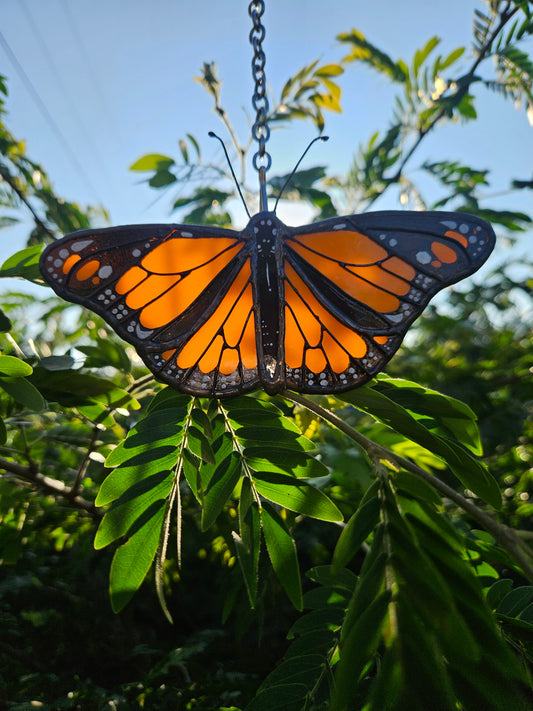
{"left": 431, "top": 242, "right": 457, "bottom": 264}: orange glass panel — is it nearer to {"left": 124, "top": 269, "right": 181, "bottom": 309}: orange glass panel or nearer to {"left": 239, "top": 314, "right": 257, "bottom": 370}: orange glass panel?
{"left": 239, "top": 314, "right": 257, "bottom": 370}: orange glass panel

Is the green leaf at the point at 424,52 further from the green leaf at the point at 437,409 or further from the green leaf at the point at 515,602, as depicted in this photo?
the green leaf at the point at 515,602

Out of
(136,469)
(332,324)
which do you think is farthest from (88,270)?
(332,324)

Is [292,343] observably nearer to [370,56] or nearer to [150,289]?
[150,289]

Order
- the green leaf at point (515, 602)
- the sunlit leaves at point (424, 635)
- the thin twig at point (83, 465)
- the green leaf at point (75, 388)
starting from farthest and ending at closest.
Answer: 1. the thin twig at point (83, 465)
2. the green leaf at point (75, 388)
3. the green leaf at point (515, 602)
4. the sunlit leaves at point (424, 635)

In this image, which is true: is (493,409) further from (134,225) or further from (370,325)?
(134,225)

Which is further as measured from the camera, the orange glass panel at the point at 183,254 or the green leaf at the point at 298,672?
the orange glass panel at the point at 183,254

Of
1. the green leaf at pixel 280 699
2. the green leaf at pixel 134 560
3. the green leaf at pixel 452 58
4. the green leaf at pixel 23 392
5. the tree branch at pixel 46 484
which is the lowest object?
the green leaf at pixel 280 699

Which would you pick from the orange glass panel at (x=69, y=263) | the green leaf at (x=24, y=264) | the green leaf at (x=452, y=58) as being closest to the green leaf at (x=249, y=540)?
the orange glass panel at (x=69, y=263)

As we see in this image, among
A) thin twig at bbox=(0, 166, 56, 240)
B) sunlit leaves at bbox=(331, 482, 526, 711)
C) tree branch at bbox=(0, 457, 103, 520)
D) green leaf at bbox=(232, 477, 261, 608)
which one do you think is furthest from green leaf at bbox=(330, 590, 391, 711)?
thin twig at bbox=(0, 166, 56, 240)
